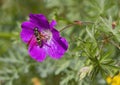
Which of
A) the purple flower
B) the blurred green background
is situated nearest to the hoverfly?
the purple flower

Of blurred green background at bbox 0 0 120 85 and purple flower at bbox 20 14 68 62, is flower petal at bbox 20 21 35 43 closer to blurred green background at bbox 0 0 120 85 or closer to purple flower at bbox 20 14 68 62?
purple flower at bbox 20 14 68 62

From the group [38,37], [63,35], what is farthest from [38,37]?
[63,35]

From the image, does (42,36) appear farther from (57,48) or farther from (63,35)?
(63,35)

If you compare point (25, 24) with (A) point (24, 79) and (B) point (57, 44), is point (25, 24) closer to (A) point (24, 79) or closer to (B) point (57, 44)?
(B) point (57, 44)

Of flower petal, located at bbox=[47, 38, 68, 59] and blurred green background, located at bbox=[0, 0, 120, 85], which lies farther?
blurred green background, located at bbox=[0, 0, 120, 85]

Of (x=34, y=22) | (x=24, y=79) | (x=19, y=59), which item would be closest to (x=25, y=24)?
(x=34, y=22)

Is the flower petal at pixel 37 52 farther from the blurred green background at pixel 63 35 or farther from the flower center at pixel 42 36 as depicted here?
the blurred green background at pixel 63 35

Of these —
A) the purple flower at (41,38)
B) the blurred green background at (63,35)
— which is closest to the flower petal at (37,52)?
the purple flower at (41,38)
